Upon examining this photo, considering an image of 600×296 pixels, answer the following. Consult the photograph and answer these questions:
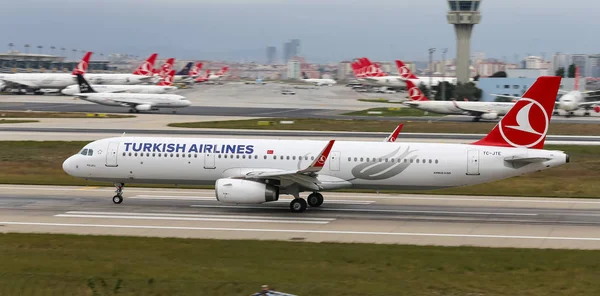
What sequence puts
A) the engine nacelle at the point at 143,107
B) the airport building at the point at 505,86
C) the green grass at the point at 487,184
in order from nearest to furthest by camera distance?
the green grass at the point at 487,184, the engine nacelle at the point at 143,107, the airport building at the point at 505,86

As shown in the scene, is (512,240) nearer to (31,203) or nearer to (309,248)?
(309,248)

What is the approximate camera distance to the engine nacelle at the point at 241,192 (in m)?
33.8

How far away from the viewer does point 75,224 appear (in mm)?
31484

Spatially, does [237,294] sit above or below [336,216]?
above

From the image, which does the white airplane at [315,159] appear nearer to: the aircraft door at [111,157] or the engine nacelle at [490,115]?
the aircraft door at [111,157]

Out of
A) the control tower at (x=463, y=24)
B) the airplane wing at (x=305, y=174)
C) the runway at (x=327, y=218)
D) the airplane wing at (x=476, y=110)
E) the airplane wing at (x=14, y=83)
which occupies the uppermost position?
the control tower at (x=463, y=24)

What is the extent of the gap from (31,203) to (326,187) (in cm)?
1405

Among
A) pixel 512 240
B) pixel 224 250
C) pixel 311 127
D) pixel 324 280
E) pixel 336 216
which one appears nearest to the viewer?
pixel 324 280

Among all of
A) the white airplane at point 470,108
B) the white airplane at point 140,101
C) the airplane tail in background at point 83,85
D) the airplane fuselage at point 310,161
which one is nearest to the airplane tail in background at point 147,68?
the airplane tail in background at point 83,85

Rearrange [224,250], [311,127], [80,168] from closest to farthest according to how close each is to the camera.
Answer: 1. [224,250]
2. [80,168]
3. [311,127]

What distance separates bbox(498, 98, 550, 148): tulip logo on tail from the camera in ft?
115

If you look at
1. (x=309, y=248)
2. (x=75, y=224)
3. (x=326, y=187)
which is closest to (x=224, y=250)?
(x=309, y=248)

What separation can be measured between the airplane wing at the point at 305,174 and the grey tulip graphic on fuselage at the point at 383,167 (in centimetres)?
208

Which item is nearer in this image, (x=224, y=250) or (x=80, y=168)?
(x=224, y=250)
